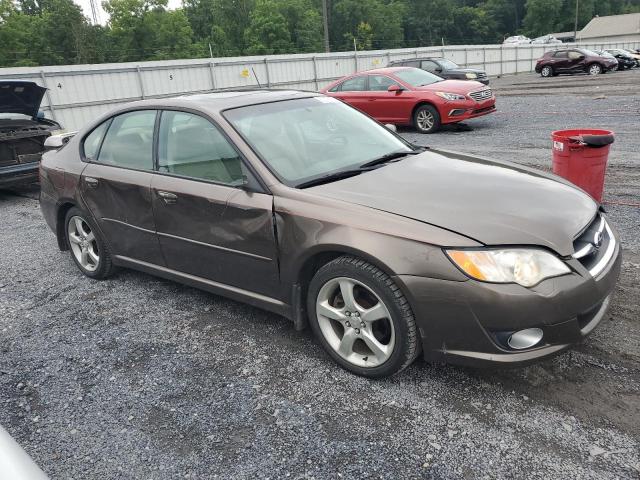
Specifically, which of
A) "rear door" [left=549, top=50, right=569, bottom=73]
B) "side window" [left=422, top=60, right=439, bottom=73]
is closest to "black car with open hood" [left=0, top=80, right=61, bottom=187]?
"side window" [left=422, top=60, right=439, bottom=73]

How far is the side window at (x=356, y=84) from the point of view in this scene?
1287 centimetres

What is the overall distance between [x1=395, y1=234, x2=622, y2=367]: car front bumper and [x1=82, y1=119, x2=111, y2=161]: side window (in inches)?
119

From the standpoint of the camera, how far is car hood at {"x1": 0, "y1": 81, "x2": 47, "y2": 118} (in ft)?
25.0

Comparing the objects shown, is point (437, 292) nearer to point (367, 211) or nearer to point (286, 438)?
point (367, 211)

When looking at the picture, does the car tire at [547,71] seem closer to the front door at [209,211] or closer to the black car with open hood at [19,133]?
the black car with open hood at [19,133]

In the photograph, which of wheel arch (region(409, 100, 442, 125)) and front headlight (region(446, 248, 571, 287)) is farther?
wheel arch (region(409, 100, 442, 125))

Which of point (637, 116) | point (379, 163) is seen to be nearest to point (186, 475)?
point (379, 163)

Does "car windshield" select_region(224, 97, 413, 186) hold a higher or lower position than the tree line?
lower

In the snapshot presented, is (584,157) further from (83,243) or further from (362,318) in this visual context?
(83,243)

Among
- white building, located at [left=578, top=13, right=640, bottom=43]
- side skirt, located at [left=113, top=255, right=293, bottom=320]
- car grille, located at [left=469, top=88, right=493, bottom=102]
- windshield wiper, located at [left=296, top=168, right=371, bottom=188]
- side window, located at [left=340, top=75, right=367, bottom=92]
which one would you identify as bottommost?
side skirt, located at [left=113, top=255, right=293, bottom=320]

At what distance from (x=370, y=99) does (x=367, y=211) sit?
10.4 metres

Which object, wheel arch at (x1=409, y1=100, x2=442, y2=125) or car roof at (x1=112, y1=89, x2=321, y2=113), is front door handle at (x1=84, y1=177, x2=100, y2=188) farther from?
wheel arch at (x1=409, y1=100, x2=442, y2=125)

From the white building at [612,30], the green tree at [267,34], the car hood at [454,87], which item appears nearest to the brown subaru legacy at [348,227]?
the car hood at [454,87]

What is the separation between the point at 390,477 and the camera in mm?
2293
